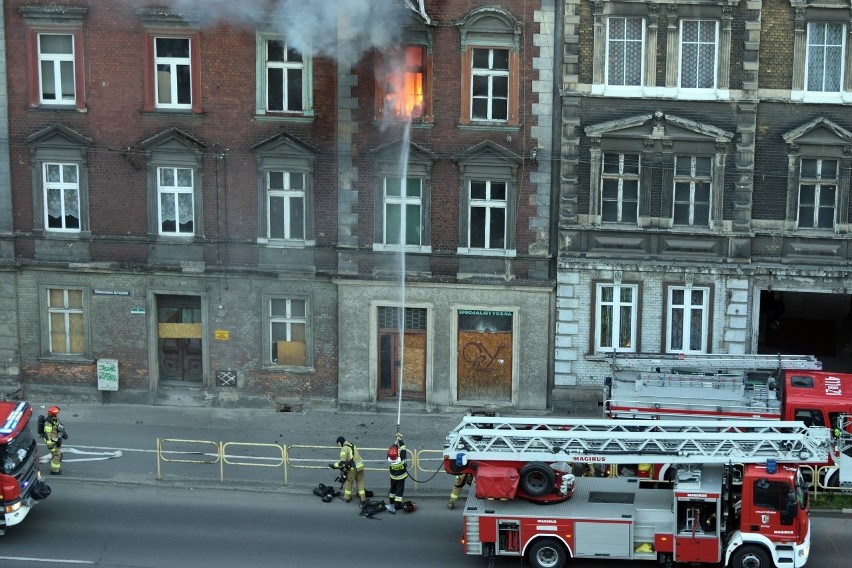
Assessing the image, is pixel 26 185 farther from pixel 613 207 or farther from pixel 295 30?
pixel 613 207

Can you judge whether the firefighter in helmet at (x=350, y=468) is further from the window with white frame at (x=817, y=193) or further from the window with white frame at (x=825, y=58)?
the window with white frame at (x=825, y=58)

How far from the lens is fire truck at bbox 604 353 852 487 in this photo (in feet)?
79.3

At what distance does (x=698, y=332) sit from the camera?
2880 cm

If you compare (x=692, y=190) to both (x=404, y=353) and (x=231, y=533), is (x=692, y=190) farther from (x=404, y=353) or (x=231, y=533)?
(x=231, y=533)

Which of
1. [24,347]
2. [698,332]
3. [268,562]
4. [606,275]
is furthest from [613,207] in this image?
[24,347]

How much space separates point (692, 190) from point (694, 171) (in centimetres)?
44

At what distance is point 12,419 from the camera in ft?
72.5

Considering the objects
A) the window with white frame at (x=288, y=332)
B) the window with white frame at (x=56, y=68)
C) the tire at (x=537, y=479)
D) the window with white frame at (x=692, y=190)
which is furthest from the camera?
the window with white frame at (x=288, y=332)

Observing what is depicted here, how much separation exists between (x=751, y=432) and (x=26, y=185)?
17856 millimetres

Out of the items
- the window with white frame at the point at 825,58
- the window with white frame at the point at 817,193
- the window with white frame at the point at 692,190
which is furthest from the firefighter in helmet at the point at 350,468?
the window with white frame at the point at 825,58

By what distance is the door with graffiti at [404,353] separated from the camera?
→ 2934 centimetres

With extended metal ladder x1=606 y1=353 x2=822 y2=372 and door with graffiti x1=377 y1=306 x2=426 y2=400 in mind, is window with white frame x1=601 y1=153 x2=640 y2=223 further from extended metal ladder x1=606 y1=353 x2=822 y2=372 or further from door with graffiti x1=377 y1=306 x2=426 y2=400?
door with graffiti x1=377 y1=306 x2=426 y2=400

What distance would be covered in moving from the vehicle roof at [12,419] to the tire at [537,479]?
8.83 meters

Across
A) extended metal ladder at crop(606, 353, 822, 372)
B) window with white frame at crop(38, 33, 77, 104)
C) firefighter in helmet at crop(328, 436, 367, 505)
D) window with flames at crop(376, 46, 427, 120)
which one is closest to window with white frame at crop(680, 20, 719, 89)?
window with flames at crop(376, 46, 427, 120)
